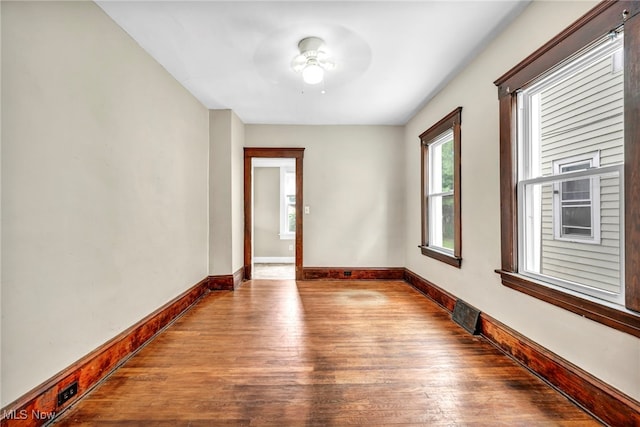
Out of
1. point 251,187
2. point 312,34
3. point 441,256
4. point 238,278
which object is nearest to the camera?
point 312,34

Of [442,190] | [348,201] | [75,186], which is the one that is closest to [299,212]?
[348,201]

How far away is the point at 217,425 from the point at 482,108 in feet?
10.3

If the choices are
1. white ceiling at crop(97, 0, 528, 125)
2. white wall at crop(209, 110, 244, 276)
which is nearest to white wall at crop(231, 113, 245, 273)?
white wall at crop(209, 110, 244, 276)

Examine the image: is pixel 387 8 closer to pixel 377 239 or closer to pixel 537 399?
pixel 537 399

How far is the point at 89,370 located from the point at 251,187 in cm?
326

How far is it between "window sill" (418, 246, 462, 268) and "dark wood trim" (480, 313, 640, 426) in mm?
772

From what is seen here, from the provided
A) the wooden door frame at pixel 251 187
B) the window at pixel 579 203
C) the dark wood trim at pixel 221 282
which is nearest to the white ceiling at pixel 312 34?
the wooden door frame at pixel 251 187

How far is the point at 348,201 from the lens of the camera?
4801 mm

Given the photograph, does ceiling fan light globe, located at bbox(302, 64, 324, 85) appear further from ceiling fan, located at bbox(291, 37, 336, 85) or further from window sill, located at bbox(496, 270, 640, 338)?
window sill, located at bbox(496, 270, 640, 338)

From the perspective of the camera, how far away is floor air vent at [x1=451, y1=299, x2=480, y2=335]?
8.63ft

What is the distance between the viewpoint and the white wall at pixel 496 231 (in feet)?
5.14

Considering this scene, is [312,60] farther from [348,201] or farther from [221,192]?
[348,201]

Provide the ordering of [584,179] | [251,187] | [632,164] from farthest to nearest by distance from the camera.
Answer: [251,187] < [584,179] < [632,164]

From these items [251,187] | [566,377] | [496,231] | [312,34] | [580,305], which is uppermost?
[312,34]
